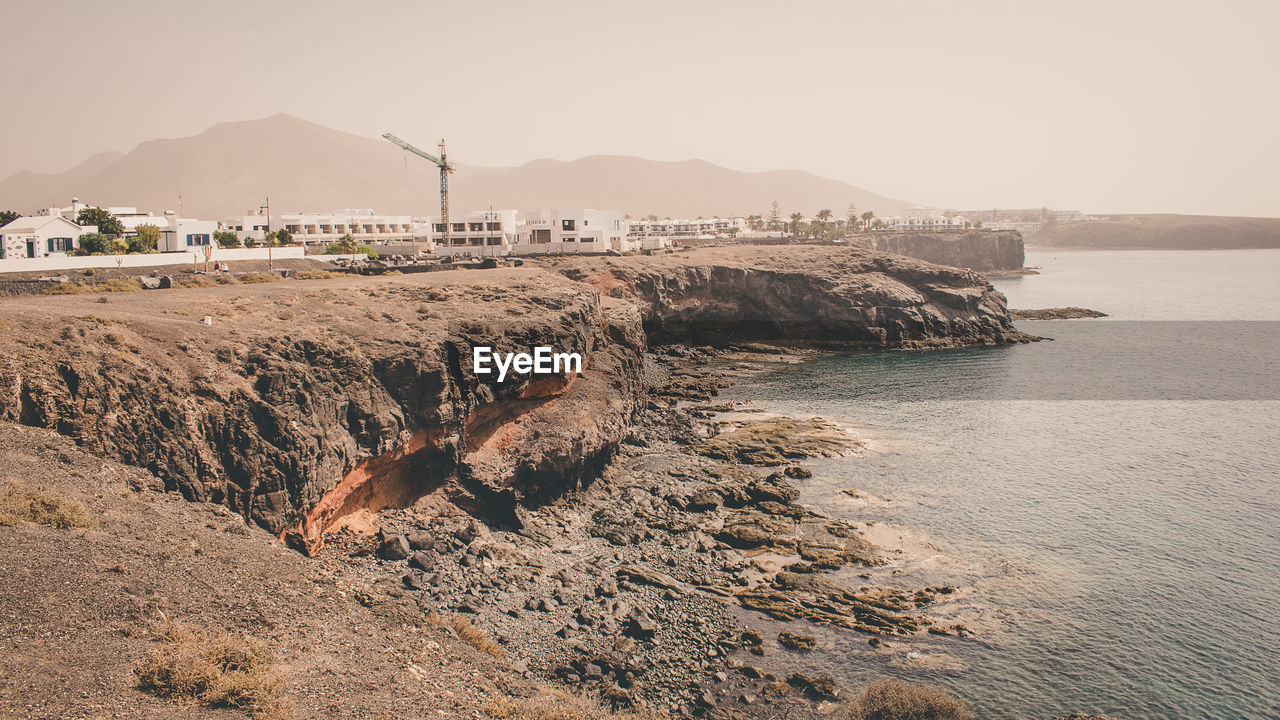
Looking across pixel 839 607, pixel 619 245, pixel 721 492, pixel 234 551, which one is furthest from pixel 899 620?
pixel 619 245

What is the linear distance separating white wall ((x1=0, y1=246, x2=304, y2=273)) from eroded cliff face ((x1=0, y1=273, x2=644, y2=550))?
1458 cm

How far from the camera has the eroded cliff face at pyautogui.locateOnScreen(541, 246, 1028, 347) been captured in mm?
95438

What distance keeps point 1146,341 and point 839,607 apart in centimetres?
8927

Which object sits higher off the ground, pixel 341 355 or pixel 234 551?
pixel 341 355

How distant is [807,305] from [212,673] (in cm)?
9011

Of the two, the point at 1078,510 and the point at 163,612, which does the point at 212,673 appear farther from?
the point at 1078,510

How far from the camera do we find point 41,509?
65.9 ft

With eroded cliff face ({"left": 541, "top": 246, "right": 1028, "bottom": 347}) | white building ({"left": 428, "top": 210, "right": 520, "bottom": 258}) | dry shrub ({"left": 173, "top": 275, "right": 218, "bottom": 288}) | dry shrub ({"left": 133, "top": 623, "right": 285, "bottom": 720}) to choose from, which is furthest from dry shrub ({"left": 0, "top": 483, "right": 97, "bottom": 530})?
white building ({"left": 428, "top": 210, "right": 520, "bottom": 258})

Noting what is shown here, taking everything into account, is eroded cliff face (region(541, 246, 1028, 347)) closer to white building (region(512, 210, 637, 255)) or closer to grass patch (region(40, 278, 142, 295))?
white building (region(512, 210, 637, 255))

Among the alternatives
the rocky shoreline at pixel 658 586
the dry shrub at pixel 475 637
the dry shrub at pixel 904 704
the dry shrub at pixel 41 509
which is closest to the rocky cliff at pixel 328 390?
the rocky shoreline at pixel 658 586

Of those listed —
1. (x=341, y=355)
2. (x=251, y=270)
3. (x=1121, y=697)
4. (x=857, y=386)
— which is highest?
(x=251, y=270)

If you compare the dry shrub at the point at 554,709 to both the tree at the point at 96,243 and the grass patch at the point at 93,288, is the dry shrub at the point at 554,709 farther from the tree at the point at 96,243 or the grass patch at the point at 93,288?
the tree at the point at 96,243

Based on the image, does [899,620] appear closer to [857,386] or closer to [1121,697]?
[1121,697]

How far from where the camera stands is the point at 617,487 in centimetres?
4500
